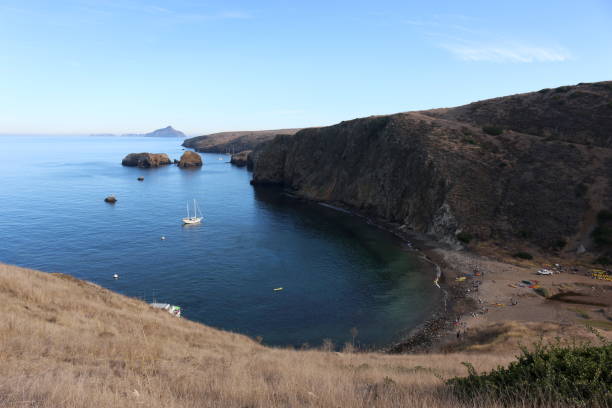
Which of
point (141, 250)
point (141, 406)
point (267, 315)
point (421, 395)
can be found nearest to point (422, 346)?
point (267, 315)

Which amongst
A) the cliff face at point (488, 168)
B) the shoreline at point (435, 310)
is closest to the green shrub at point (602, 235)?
the cliff face at point (488, 168)

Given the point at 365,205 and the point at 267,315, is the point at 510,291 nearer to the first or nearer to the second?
the point at 267,315

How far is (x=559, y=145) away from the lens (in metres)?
69.1

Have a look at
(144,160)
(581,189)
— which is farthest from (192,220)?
(144,160)

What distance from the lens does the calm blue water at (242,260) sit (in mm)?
39156

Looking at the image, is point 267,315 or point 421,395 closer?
point 421,395

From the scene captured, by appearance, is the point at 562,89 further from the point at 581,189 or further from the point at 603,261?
the point at 603,261

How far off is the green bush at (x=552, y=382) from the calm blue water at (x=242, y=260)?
1087 inches

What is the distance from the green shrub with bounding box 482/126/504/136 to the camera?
260 ft

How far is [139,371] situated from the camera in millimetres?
10859

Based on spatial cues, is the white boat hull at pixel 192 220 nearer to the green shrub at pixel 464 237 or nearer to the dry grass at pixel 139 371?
the dry grass at pixel 139 371

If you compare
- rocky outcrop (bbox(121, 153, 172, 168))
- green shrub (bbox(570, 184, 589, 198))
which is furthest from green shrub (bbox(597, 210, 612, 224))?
rocky outcrop (bbox(121, 153, 172, 168))

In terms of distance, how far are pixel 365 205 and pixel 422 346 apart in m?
53.4

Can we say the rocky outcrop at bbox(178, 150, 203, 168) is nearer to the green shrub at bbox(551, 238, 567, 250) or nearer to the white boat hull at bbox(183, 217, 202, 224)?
the white boat hull at bbox(183, 217, 202, 224)
